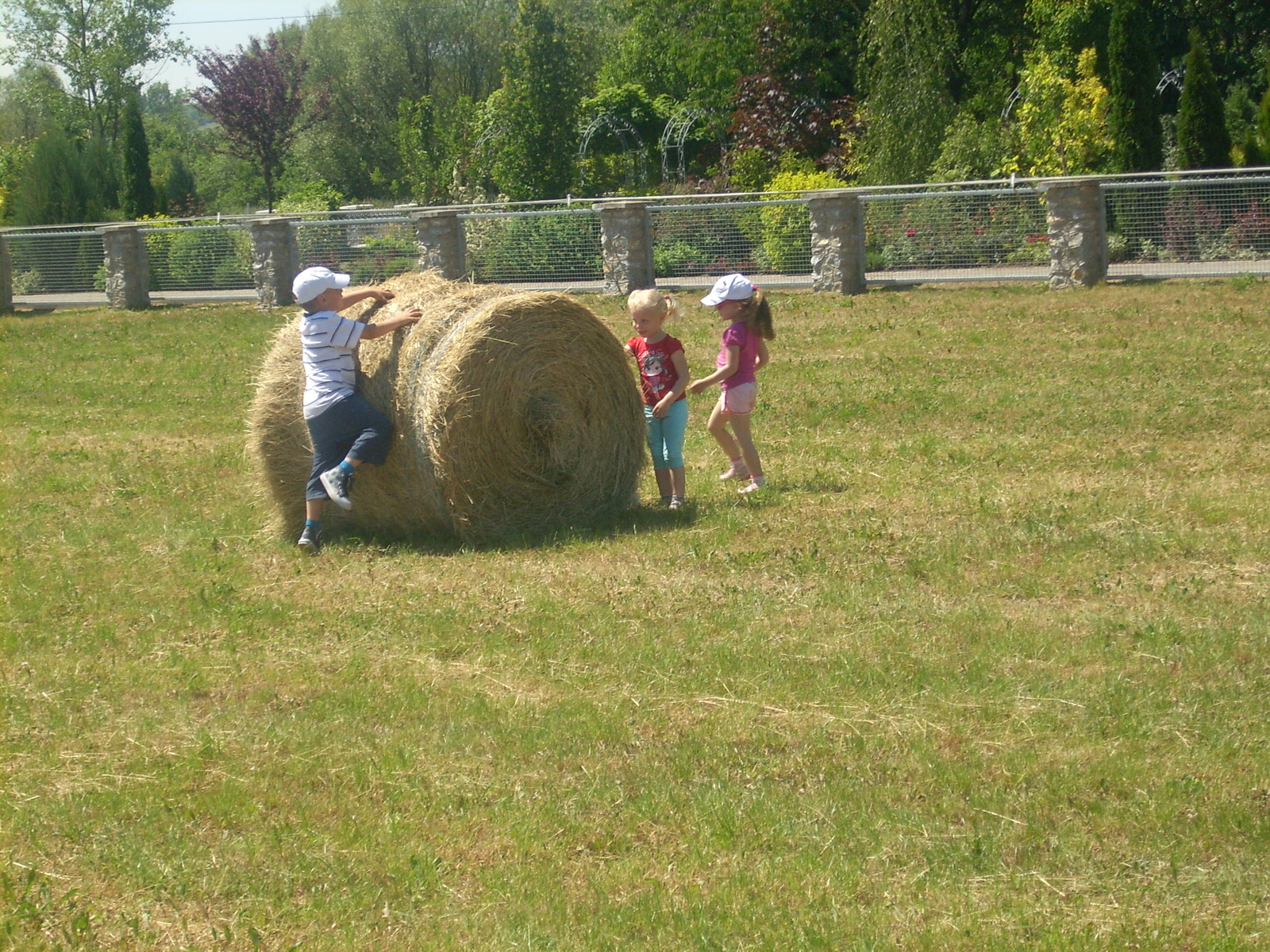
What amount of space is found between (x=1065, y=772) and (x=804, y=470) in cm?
506

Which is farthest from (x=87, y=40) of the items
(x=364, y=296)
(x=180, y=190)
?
(x=364, y=296)

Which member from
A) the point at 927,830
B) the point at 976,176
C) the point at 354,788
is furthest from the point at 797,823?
the point at 976,176

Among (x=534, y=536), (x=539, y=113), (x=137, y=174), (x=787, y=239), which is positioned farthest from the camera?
(x=137, y=174)

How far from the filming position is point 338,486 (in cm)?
785

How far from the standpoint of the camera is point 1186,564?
6.89 m

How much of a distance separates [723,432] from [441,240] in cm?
1250

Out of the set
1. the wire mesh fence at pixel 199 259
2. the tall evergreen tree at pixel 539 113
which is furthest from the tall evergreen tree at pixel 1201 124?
the wire mesh fence at pixel 199 259

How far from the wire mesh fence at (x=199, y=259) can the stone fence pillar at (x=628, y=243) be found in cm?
682

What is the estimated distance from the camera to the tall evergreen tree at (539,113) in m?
31.2

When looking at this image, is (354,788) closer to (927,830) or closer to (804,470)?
(927,830)

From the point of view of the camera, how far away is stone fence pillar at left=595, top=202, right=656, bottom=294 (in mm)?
19266

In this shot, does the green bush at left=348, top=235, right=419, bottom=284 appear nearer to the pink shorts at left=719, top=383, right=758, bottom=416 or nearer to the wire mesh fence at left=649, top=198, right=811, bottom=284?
the wire mesh fence at left=649, top=198, right=811, bottom=284

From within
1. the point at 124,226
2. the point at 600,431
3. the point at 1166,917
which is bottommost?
the point at 1166,917

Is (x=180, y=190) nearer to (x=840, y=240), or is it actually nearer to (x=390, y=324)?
(x=840, y=240)
